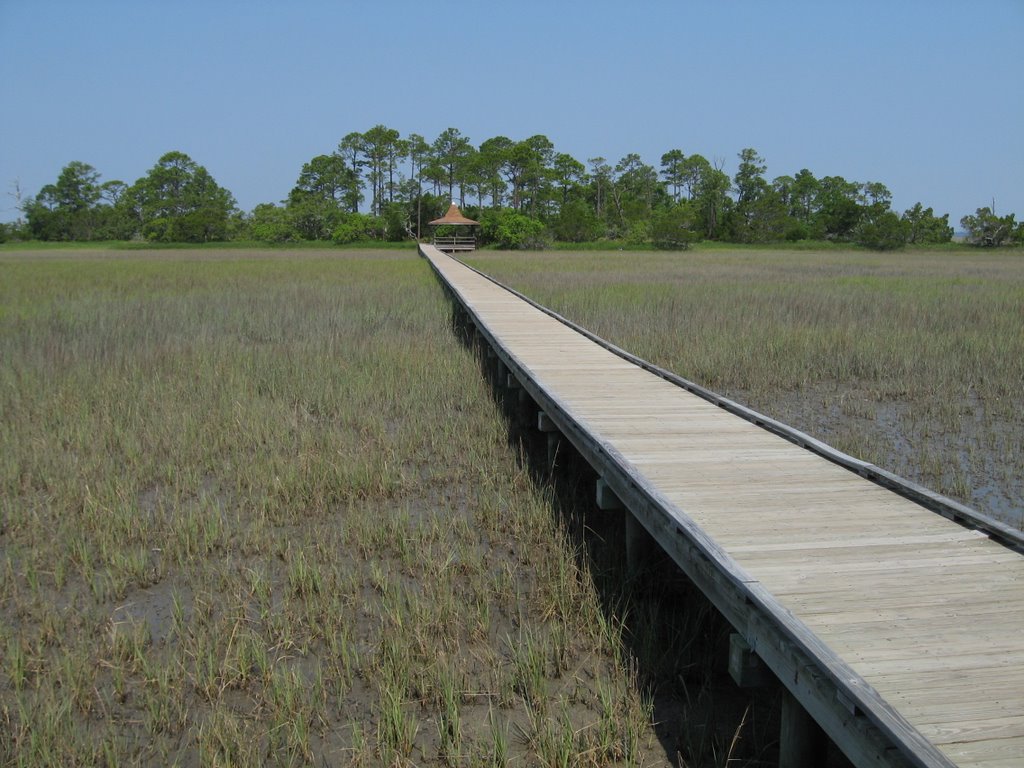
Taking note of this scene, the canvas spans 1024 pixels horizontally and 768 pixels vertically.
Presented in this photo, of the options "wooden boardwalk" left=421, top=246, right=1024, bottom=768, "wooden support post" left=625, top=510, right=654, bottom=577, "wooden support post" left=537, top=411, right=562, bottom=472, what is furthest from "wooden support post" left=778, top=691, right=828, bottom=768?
"wooden support post" left=537, top=411, right=562, bottom=472

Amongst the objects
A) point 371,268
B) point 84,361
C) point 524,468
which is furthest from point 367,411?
point 371,268

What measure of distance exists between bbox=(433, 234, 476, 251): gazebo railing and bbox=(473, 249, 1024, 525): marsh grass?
22.0m

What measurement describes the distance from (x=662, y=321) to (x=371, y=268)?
1389cm

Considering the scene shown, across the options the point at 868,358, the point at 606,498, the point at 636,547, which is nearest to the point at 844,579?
the point at 636,547

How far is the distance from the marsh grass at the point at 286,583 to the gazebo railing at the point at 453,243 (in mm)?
30996

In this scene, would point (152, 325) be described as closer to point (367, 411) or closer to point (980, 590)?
point (367, 411)

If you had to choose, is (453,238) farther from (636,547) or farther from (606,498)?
(636,547)

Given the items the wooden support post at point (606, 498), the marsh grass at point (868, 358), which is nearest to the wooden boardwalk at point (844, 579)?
the wooden support post at point (606, 498)

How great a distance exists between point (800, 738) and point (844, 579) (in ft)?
1.67

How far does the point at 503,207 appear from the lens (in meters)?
52.3

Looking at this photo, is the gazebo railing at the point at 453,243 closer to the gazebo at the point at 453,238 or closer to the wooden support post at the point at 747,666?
the gazebo at the point at 453,238

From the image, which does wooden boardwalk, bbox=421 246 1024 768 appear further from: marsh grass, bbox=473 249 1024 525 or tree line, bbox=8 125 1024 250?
tree line, bbox=8 125 1024 250

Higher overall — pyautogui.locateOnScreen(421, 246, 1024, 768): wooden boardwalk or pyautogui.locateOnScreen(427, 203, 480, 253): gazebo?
pyautogui.locateOnScreen(427, 203, 480, 253): gazebo

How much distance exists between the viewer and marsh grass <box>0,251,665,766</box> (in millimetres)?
2570
